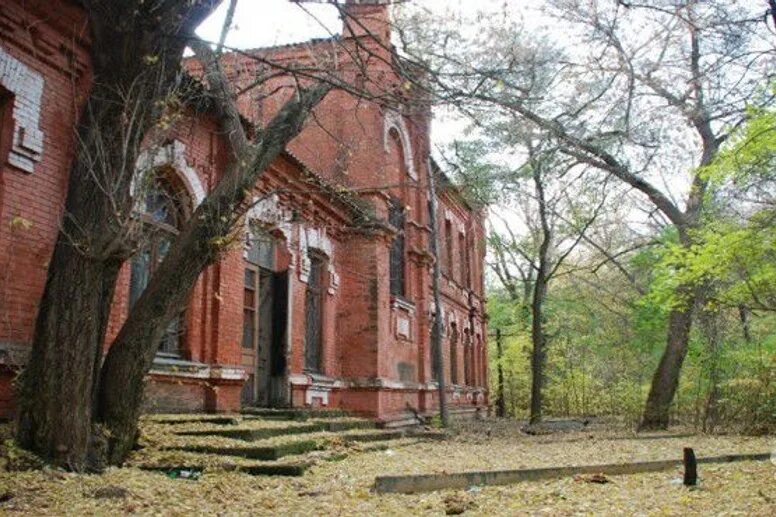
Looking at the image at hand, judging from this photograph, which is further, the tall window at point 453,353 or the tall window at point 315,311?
the tall window at point 453,353

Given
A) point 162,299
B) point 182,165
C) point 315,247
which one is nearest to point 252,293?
point 315,247

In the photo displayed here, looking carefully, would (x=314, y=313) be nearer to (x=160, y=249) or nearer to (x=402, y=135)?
(x=160, y=249)

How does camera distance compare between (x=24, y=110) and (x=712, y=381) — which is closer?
(x=24, y=110)

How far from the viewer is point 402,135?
67.7 ft

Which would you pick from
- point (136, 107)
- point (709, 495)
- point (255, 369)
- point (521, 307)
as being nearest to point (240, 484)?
point (136, 107)

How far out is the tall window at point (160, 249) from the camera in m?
10.3

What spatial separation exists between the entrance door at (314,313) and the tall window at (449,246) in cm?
1038

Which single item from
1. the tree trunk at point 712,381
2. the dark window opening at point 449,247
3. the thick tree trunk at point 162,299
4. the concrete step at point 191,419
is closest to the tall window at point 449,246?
the dark window opening at point 449,247

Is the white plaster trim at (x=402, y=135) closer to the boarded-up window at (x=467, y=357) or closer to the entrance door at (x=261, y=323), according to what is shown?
the entrance door at (x=261, y=323)

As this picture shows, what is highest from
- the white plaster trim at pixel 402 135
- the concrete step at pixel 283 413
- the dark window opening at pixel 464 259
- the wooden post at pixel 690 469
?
the white plaster trim at pixel 402 135

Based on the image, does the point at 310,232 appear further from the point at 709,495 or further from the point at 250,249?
the point at 709,495

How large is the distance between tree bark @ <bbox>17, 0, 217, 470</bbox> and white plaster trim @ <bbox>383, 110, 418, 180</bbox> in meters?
12.0

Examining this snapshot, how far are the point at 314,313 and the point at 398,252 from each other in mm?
4624

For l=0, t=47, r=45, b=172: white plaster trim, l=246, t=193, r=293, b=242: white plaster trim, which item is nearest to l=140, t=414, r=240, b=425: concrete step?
l=0, t=47, r=45, b=172: white plaster trim
